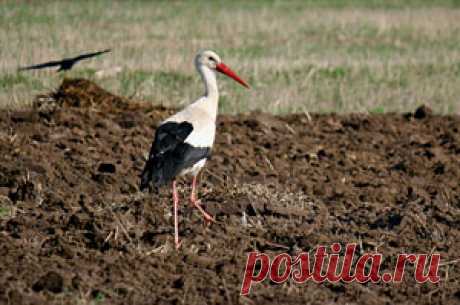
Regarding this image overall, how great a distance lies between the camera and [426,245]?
8.39 meters

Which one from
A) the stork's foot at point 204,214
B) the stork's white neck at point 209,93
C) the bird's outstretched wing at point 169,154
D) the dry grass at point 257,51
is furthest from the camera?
the dry grass at point 257,51

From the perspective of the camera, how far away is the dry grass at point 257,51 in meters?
15.9

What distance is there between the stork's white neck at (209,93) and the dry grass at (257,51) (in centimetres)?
444

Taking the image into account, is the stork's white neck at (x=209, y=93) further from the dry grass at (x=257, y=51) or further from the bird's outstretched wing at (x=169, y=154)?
the dry grass at (x=257, y=51)

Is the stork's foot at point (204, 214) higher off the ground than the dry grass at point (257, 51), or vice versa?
the stork's foot at point (204, 214)

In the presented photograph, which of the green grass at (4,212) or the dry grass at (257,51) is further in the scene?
the dry grass at (257,51)

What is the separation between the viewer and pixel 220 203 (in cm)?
945

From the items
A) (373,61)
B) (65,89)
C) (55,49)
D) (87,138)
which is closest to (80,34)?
(55,49)

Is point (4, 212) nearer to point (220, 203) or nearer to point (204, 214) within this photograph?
point (204, 214)

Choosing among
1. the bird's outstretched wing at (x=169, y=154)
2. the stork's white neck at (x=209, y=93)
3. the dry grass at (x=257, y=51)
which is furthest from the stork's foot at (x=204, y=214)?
the dry grass at (x=257, y=51)

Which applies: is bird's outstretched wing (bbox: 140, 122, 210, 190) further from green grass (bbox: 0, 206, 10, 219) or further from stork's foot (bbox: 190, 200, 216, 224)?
green grass (bbox: 0, 206, 10, 219)

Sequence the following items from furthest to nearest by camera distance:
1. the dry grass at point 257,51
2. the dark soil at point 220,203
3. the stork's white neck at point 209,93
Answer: the dry grass at point 257,51, the stork's white neck at point 209,93, the dark soil at point 220,203

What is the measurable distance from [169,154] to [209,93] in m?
1.42

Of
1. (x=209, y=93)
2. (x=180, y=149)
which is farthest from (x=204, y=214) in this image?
(x=209, y=93)
